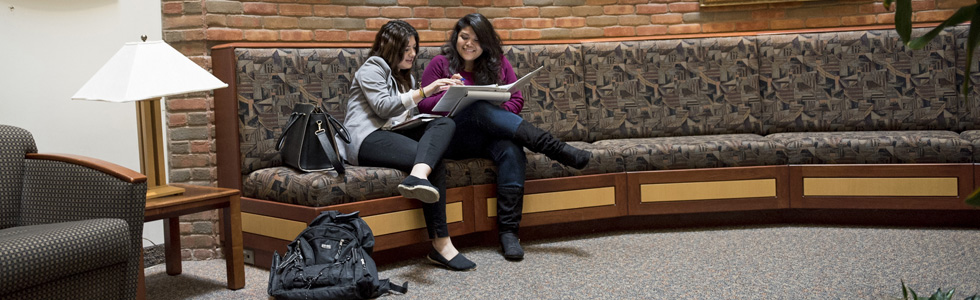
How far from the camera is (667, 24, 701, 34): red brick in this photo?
4.59 metres

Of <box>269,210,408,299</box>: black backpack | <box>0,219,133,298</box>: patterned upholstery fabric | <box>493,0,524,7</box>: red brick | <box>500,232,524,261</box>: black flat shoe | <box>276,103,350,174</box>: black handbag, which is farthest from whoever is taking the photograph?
<box>493,0,524,7</box>: red brick

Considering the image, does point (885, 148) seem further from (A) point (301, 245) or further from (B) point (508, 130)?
(A) point (301, 245)

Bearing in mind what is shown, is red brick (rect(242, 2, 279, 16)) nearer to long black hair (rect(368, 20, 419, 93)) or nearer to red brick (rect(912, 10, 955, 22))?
long black hair (rect(368, 20, 419, 93))

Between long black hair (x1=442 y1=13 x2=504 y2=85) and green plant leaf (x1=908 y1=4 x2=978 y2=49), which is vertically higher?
long black hair (x1=442 y1=13 x2=504 y2=85)

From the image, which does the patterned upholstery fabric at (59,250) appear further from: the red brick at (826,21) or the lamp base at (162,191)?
the red brick at (826,21)

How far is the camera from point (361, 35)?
402 centimetres

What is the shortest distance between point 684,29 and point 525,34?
930 mm

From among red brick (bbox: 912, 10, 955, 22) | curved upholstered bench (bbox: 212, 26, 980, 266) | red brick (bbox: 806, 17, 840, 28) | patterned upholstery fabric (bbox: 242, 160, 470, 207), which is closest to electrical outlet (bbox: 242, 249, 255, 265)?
curved upholstered bench (bbox: 212, 26, 980, 266)

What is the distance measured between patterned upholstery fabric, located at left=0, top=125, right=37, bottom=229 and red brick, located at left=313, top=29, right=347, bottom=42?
5.35 ft

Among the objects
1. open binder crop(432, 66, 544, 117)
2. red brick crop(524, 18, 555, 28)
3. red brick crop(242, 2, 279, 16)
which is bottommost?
open binder crop(432, 66, 544, 117)

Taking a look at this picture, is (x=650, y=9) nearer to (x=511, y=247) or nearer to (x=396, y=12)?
(x=396, y=12)

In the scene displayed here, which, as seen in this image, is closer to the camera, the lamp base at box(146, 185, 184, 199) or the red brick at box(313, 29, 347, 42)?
the lamp base at box(146, 185, 184, 199)

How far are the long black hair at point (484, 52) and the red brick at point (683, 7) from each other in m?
1.38

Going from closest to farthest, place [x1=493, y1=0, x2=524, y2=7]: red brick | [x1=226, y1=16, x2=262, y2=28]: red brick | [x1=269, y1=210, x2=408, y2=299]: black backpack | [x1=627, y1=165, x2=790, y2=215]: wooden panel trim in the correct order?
[x1=269, y1=210, x2=408, y2=299]: black backpack < [x1=226, y1=16, x2=262, y2=28]: red brick < [x1=627, y1=165, x2=790, y2=215]: wooden panel trim < [x1=493, y1=0, x2=524, y2=7]: red brick
